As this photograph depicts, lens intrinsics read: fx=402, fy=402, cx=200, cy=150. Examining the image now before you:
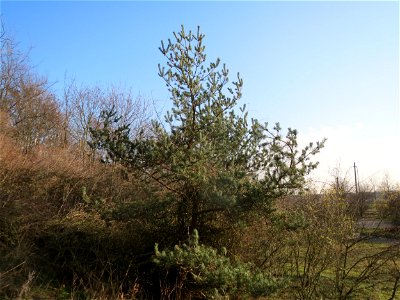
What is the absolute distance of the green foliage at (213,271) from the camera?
7055mm

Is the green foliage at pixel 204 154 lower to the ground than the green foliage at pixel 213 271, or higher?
higher

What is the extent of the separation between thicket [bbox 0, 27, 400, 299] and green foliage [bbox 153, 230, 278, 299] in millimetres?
25

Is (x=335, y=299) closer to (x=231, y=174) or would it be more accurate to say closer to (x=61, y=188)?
(x=231, y=174)

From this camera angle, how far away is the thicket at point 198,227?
306 inches

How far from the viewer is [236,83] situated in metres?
8.62

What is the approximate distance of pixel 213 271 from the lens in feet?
23.8

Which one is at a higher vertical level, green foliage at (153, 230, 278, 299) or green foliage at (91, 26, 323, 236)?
green foliage at (91, 26, 323, 236)

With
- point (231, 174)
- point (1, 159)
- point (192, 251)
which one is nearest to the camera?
point (192, 251)

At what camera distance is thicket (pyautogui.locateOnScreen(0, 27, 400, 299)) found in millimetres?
7766

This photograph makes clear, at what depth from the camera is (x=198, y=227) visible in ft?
29.3

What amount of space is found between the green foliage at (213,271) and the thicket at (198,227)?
0.02 meters

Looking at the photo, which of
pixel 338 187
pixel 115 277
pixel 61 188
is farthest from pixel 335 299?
pixel 61 188

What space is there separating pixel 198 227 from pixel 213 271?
5.84ft

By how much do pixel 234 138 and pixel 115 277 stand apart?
4001 millimetres
